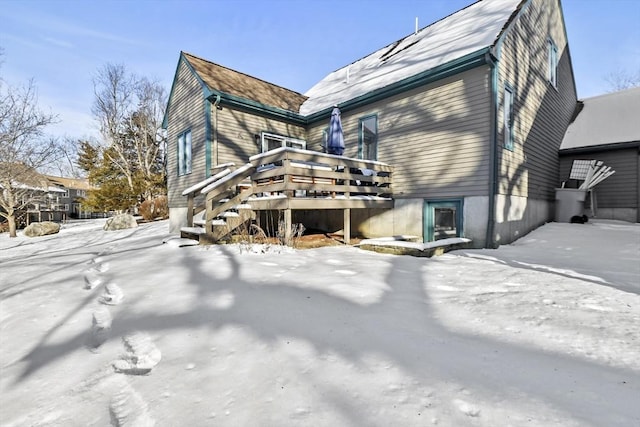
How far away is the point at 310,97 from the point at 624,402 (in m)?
14.0

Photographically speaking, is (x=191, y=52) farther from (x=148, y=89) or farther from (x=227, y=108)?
(x=148, y=89)

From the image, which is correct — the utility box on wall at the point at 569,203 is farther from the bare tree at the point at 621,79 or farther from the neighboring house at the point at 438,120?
the bare tree at the point at 621,79

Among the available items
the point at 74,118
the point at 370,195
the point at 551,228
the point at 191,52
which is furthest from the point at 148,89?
the point at 551,228

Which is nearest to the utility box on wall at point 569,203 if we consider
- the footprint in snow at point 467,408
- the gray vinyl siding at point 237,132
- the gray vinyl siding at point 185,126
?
the gray vinyl siding at point 237,132

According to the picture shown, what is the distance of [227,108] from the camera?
9.89m

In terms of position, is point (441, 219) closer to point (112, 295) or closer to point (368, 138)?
point (368, 138)

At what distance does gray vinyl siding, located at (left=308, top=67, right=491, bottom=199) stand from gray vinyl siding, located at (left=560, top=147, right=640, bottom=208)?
7310 millimetres

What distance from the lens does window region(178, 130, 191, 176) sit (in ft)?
36.3

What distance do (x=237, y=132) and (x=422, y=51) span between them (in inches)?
281

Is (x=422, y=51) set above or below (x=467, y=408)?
above

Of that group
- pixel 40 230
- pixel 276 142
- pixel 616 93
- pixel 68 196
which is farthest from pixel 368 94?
pixel 68 196

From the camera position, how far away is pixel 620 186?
10.4 m

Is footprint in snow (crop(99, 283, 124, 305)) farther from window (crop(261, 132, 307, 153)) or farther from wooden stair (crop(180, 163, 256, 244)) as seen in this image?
window (crop(261, 132, 307, 153))

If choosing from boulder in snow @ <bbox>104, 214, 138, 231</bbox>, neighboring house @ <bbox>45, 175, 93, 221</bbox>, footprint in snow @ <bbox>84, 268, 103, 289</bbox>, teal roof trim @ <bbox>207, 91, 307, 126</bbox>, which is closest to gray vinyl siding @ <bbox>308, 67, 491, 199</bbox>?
teal roof trim @ <bbox>207, 91, 307, 126</bbox>
